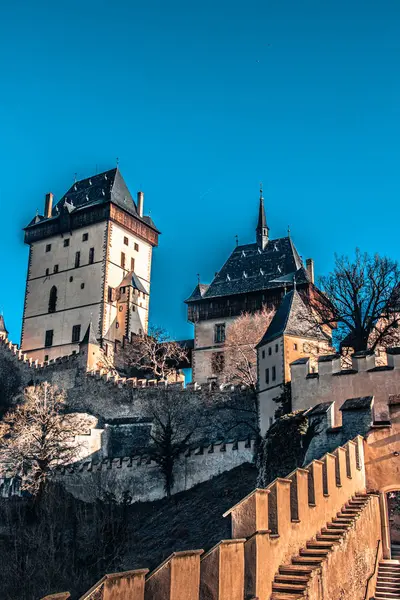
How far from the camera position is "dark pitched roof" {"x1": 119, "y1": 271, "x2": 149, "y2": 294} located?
54.0 metres

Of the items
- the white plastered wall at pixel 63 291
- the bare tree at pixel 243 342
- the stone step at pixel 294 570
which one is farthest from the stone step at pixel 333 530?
the white plastered wall at pixel 63 291

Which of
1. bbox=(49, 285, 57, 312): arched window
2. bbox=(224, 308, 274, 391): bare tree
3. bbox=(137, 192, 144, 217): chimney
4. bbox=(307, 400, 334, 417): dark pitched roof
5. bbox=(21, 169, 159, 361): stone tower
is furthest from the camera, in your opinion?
bbox=(137, 192, 144, 217): chimney

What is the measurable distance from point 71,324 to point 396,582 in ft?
145

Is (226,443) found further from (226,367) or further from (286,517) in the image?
(286,517)

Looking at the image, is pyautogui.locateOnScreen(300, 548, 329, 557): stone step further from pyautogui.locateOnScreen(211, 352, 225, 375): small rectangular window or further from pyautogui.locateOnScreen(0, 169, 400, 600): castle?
pyautogui.locateOnScreen(211, 352, 225, 375): small rectangular window

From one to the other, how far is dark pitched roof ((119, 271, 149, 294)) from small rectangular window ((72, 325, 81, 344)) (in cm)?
495

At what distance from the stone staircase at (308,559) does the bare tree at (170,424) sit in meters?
20.1

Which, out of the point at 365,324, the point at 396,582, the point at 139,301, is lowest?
the point at 396,582

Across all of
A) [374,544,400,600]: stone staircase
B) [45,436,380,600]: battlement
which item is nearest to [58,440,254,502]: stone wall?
[374,544,400,600]: stone staircase

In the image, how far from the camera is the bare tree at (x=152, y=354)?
46.1 meters

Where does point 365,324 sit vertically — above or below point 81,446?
above

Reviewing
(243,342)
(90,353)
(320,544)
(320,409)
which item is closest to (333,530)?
(320,544)

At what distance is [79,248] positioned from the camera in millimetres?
55344

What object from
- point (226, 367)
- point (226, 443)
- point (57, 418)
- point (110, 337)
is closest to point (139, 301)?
point (110, 337)
